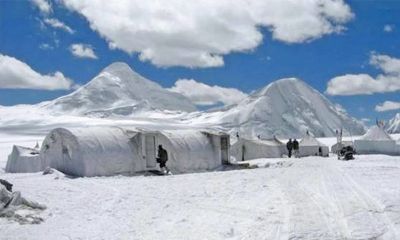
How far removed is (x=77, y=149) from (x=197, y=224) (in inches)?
786

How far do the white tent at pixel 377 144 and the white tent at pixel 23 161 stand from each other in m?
39.2

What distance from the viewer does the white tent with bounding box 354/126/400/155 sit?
65375 mm

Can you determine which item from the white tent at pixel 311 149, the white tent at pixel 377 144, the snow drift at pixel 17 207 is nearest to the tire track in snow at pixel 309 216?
the snow drift at pixel 17 207

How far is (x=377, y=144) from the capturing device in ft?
218

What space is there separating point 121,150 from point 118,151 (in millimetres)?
318

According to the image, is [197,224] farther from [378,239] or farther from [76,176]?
[76,176]

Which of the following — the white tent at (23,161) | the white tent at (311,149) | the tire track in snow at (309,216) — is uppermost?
the white tent at (311,149)

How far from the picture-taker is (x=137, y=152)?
36406 mm

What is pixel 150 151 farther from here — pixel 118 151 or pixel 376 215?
pixel 376 215

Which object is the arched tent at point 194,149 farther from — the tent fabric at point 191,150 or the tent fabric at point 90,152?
the tent fabric at point 90,152

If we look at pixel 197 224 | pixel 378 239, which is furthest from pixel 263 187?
pixel 378 239

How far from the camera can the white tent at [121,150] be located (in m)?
32.9

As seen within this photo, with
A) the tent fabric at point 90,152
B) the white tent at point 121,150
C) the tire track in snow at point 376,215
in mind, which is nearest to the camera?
the tire track in snow at point 376,215

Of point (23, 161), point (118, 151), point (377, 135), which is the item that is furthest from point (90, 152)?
point (377, 135)
